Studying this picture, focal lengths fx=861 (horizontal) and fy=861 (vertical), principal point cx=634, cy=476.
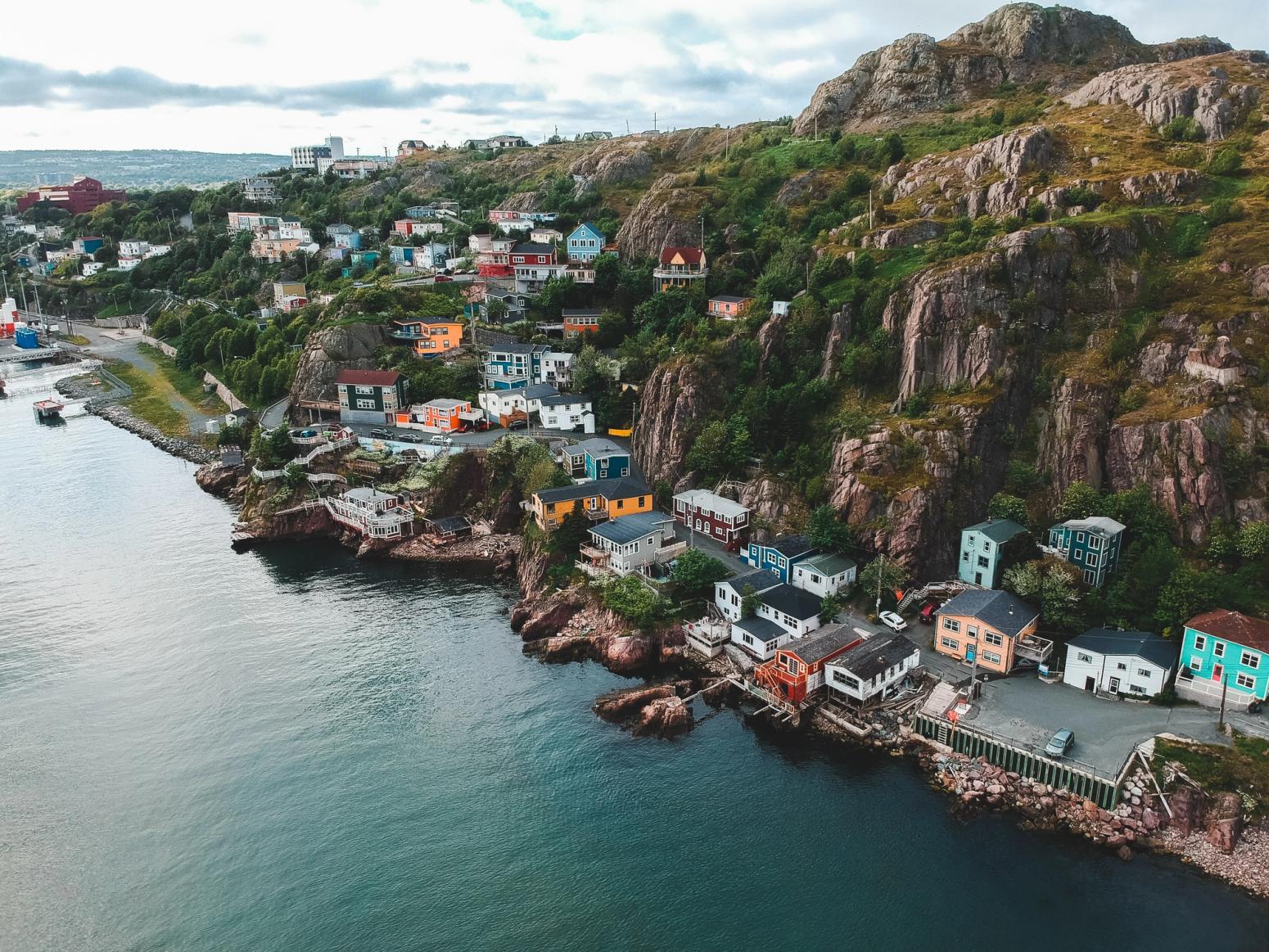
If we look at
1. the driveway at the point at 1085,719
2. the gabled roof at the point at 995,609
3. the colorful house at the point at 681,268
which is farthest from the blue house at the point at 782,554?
the colorful house at the point at 681,268

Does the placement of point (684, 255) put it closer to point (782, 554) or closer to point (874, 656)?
point (782, 554)

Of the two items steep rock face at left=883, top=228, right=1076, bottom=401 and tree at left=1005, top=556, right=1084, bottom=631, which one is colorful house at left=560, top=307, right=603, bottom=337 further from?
tree at left=1005, top=556, right=1084, bottom=631

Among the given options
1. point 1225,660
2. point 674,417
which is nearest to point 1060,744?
point 1225,660

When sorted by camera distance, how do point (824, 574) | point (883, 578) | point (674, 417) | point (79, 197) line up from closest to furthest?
1. point (883, 578)
2. point (824, 574)
3. point (674, 417)
4. point (79, 197)

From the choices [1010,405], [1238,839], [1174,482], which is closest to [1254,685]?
[1238,839]

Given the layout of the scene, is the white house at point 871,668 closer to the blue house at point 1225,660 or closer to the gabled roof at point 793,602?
the gabled roof at point 793,602

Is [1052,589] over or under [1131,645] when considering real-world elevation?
over

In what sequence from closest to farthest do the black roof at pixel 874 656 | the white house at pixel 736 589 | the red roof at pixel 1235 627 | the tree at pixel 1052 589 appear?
the red roof at pixel 1235 627, the black roof at pixel 874 656, the tree at pixel 1052 589, the white house at pixel 736 589
